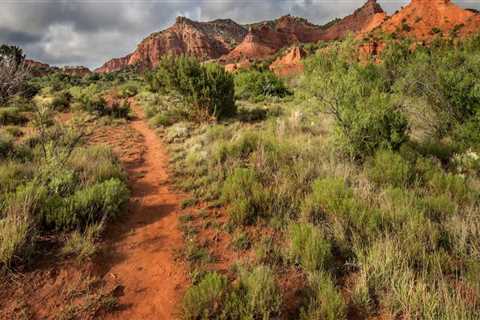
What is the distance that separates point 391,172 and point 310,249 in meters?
2.75

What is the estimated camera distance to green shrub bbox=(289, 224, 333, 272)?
9.25ft

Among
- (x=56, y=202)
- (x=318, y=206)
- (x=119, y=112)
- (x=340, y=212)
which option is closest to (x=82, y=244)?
(x=56, y=202)

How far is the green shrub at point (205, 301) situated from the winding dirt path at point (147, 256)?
0.66 feet

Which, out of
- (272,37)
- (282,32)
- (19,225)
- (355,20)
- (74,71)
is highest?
(355,20)

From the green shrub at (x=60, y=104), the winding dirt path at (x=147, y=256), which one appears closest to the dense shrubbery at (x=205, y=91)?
the winding dirt path at (x=147, y=256)

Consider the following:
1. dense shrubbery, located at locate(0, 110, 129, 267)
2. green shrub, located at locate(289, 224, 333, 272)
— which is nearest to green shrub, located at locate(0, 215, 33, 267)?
dense shrubbery, located at locate(0, 110, 129, 267)

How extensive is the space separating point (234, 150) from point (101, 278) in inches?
160

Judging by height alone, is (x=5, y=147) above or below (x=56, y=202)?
above

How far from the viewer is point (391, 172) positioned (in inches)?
183

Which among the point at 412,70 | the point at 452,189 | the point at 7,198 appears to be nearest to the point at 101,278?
the point at 7,198

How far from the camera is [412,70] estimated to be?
879 cm

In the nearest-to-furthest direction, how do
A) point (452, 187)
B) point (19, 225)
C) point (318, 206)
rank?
point (19, 225), point (318, 206), point (452, 187)

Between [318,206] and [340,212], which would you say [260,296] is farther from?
[318,206]

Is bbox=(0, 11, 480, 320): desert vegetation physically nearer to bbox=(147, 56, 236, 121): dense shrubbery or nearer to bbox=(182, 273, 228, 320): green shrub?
bbox=(182, 273, 228, 320): green shrub
